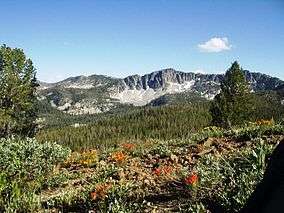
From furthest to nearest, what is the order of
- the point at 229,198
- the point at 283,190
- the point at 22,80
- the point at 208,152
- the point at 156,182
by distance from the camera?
1. the point at 22,80
2. the point at 208,152
3. the point at 156,182
4. the point at 229,198
5. the point at 283,190

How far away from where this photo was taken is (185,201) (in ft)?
32.3

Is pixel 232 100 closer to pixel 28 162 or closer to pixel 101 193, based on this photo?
pixel 28 162

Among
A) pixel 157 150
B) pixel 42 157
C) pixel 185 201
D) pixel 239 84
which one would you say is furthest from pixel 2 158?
pixel 239 84

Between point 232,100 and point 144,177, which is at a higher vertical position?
point 232,100

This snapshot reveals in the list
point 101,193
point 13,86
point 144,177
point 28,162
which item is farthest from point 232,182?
point 13,86

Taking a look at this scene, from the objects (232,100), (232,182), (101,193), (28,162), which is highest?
(232,100)

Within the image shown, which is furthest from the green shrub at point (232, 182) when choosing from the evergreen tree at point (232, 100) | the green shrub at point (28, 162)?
the evergreen tree at point (232, 100)

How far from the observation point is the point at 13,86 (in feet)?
171

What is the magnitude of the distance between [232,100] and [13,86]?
31.8 metres

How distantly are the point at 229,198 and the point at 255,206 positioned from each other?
12.9 ft

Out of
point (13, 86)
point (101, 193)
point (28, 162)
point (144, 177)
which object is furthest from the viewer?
point (13, 86)

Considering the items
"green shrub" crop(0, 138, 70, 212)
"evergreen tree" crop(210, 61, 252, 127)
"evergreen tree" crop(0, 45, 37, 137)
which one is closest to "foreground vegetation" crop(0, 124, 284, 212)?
"green shrub" crop(0, 138, 70, 212)

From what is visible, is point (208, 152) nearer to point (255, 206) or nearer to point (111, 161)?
point (111, 161)

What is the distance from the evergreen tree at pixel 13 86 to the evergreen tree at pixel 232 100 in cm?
2716
